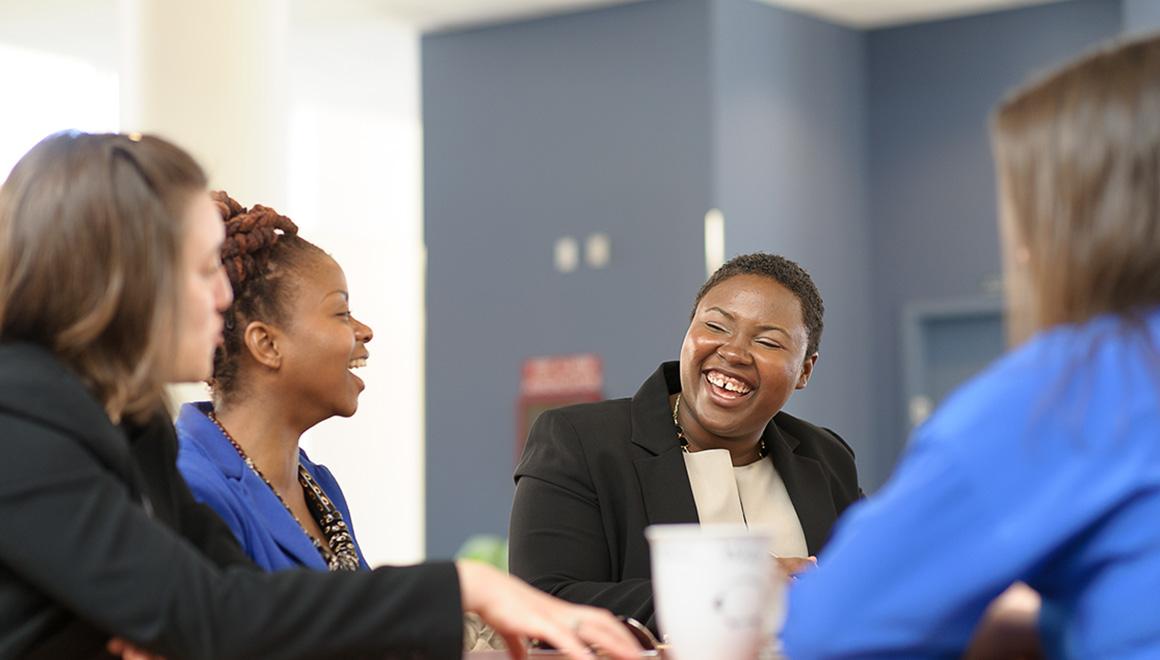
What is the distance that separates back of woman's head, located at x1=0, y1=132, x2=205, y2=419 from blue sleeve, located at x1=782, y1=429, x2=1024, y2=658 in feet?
2.08

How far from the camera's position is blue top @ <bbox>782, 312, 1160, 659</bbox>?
103 cm

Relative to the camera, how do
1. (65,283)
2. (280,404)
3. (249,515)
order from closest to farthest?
(65,283)
(249,515)
(280,404)

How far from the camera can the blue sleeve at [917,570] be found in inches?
40.5

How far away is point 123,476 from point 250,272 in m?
1.06

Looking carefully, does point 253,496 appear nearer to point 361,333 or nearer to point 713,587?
point 361,333

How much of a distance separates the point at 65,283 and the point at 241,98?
4.85 m

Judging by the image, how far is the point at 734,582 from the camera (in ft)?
4.04

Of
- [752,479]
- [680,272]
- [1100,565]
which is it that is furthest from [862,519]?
[680,272]

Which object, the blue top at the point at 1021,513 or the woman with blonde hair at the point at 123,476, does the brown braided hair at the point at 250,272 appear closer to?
the woman with blonde hair at the point at 123,476

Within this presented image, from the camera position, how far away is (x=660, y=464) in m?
2.62

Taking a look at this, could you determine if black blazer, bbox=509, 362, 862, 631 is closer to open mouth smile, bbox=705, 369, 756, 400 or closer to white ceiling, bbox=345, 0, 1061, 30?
open mouth smile, bbox=705, 369, 756, 400

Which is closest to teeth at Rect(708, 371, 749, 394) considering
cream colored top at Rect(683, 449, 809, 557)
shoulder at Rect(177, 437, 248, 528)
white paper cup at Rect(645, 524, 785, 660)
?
cream colored top at Rect(683, 449, 809, 557)

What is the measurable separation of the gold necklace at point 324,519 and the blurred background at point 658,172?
5.80 m

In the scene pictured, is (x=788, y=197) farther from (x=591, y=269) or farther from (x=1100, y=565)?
(x=1100, y=565)
